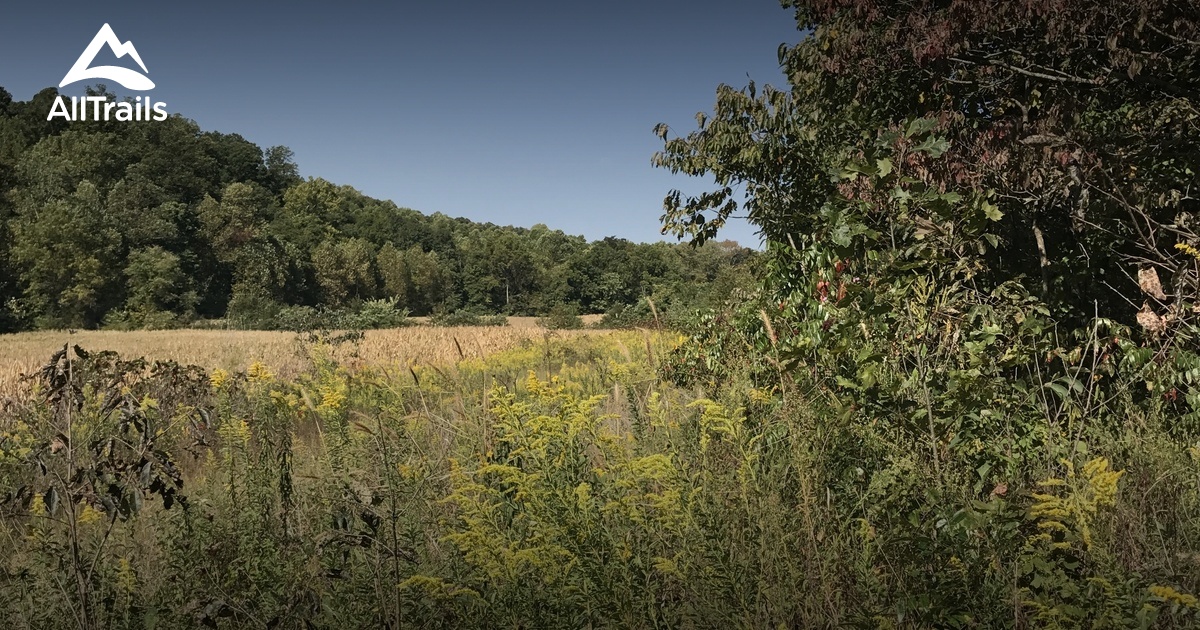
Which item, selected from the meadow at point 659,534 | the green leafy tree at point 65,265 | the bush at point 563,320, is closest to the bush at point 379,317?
the bush at point 563,320

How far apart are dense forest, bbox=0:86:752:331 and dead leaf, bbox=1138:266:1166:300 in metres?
28.6

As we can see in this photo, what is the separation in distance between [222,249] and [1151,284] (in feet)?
Result: 235

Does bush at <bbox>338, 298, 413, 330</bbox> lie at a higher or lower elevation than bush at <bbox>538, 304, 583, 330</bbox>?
higher

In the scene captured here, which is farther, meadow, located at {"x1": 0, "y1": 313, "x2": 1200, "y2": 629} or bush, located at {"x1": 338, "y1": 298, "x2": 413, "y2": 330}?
bush, located at {"x1": 338, "y1": 298, "x2": 413, "y2": 330}

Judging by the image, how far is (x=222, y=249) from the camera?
65.7 m

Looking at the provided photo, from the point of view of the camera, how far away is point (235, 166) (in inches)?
3364

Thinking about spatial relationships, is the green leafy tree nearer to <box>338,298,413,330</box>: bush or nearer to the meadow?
<box>338,298,413,330</box>: bush

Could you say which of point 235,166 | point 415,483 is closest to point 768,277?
point 415,483

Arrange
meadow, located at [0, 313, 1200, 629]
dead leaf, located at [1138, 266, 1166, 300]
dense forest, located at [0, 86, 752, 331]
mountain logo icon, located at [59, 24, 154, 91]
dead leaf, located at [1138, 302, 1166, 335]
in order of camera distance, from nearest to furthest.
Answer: meadow, located at [0, 313, 1200, 629], dead leaf, located at [1138, 302, 1166, 335], dead leaf, located at [1138, 266, 1166, 300], mountain logo icon, located at [59, 24, 154, 91], dense forest, located at [0, 86, 752, 331]

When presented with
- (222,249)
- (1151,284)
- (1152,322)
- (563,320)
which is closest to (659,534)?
(1152,322)

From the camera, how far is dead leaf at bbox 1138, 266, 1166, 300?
4297mm

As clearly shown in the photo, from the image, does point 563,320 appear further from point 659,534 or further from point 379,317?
point 659,534

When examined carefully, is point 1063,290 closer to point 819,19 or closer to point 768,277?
point 768,277

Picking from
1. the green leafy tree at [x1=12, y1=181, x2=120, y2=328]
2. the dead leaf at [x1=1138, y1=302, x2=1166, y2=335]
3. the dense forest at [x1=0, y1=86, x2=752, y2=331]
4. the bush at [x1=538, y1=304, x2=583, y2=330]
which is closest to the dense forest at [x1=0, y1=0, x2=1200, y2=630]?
the dead leaf at [x1=1138, y1=302, x2=1166, y2=335]
